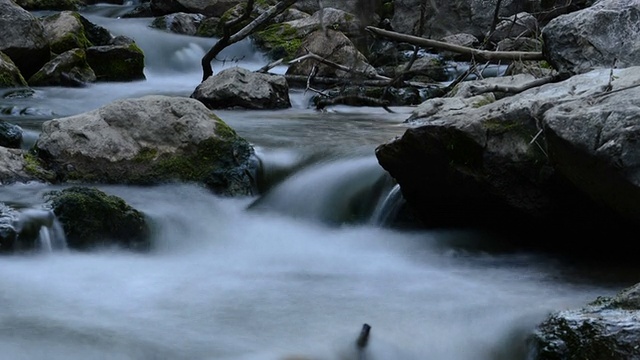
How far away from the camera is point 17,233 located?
4949 mm

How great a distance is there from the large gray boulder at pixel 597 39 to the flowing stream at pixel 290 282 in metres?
1.77

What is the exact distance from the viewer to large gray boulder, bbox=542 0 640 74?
6852mm

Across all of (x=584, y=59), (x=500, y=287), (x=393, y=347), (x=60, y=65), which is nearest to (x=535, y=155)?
(x=500, y=287)

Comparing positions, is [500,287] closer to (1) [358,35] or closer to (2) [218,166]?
(1) [358,35]

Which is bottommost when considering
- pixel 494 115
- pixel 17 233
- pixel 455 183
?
pixel 17 233

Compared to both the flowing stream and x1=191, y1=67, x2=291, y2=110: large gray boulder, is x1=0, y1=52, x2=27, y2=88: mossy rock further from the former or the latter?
the flowing stream

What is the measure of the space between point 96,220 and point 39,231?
35 cm

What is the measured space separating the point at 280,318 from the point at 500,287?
47.1 inches

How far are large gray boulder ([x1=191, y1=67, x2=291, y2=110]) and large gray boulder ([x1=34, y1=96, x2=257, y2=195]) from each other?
3.47 meters

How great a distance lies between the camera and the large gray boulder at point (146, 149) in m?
6.31

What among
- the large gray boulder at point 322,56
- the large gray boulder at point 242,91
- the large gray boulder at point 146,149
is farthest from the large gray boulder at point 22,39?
the large gray boulder at point 146,149

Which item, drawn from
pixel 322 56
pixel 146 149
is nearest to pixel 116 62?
pixel 322 56

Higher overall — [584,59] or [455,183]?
[584,59]

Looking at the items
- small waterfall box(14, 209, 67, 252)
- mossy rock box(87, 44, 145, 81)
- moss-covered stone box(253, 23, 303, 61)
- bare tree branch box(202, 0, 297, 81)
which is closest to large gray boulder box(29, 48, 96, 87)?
mossy rock box(87, 44, 145, 81)
